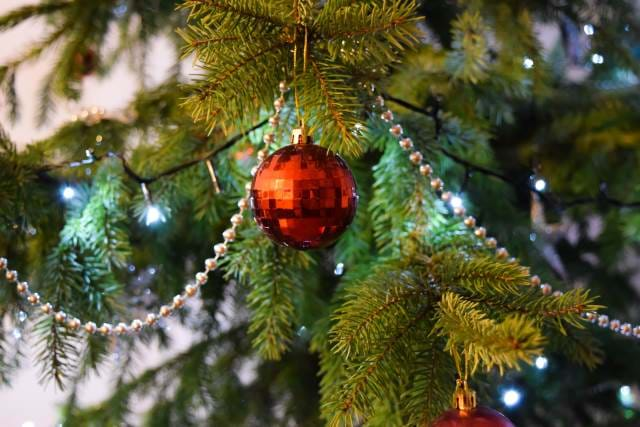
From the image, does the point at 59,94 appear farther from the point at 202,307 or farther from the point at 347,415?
the point at 347,415

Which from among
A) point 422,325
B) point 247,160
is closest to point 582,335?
point 422,325

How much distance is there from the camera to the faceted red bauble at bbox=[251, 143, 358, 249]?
32 cm

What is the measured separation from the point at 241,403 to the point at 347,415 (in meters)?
0.39

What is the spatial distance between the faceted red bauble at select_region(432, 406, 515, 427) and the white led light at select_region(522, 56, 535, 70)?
0.37m

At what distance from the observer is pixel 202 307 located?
0.60m

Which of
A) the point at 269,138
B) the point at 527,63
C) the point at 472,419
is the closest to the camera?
the point at 472,419

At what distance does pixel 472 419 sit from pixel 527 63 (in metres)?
0.39

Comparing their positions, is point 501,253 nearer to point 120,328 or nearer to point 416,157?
point 416,157

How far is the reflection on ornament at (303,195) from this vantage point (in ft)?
1.04

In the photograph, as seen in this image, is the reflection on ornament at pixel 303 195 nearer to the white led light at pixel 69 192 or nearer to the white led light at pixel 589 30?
the white led light at pixel 69 192

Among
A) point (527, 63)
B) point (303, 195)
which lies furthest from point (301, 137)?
point (527, 63)

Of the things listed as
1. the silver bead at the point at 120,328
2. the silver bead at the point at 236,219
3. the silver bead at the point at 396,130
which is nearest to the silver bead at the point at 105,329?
the silver bead at the point at 120,328

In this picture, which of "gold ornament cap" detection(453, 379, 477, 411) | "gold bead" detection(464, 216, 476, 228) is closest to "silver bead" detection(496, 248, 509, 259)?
"gold bead" detection(464, 216, 476, 228)

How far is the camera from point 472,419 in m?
0.29
